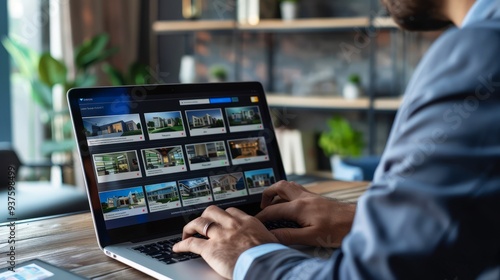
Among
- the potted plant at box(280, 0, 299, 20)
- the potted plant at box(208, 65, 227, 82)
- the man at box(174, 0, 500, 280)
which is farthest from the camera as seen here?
the potted plant at box(208, 65, 227, 82)

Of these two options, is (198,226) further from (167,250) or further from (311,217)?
(311,217)

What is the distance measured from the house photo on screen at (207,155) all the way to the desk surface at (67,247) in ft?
0.70

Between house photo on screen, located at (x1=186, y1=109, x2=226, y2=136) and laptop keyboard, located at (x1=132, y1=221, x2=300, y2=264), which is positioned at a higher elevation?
house photo on screen, located at (x1=186, y1=109, x2=226, y2=136)

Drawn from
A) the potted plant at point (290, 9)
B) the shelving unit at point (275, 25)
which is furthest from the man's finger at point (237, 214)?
the potted plant at point (290, 9)

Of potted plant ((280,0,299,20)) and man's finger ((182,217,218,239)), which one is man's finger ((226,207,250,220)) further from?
potted plant ((280,0,299,20))

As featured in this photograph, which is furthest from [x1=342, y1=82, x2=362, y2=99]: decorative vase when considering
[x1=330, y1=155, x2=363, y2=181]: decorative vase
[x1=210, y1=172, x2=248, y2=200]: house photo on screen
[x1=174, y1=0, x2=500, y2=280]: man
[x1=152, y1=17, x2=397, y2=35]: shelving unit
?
[x1=174, y1=0, x2=500, y2=280]: man

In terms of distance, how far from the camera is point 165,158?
1.17 metres

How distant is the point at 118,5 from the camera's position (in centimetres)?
488

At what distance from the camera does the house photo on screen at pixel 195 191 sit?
→ 117cm

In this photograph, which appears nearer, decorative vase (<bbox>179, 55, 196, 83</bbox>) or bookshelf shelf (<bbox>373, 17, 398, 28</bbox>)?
bookshelf shelf (<bbox>373, 17, 398, 28</bbox>)

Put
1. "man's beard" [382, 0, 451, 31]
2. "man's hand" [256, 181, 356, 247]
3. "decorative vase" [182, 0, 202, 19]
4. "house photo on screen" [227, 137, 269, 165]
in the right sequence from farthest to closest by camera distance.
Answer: "decorative vase" [182, 0, 202, 19]
"house photo on screen" [227, 137, 269, 165]
"man's hand" [256, 181, 356, 247]
"man's beard" [382, 0, 451, 31]

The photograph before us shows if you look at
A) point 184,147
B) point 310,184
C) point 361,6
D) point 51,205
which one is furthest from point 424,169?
point 361,6

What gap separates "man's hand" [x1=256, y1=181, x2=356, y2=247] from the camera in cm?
105

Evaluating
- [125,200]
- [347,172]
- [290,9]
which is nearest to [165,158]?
[125,200]
